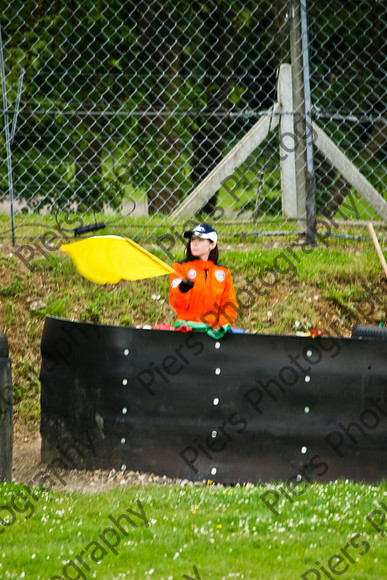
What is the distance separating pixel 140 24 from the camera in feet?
37.9

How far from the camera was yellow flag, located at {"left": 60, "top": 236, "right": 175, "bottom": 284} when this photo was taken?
659cm

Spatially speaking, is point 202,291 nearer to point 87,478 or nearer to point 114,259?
point 114,259

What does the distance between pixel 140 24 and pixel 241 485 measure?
731 cm

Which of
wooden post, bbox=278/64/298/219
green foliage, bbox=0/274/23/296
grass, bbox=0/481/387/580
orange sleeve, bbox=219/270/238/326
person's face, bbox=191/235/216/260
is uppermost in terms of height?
wooden post, bbox=278/64/298/219

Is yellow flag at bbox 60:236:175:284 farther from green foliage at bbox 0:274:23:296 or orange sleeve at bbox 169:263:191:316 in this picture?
green foliage at bbox 0:274:23:296

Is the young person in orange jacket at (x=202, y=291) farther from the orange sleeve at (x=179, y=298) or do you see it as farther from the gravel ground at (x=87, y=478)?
the gravel ground at (x=87, y=478)

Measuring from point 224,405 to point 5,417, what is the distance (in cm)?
144

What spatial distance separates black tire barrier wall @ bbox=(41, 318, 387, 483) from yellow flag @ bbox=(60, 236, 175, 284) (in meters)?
0.50

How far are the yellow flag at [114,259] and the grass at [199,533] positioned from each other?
1613 millimetres

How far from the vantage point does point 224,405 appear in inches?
237

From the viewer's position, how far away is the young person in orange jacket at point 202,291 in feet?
22.1

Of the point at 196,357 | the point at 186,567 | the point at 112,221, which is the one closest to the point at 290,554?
the point at 186,567

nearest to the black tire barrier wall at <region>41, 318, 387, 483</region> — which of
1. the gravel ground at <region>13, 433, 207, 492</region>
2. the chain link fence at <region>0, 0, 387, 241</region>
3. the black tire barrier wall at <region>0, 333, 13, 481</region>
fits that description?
the gravel ground at <region>13, 433, 207, 492</region>

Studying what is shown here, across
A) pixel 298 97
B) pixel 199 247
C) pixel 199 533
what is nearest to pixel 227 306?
pixel 199 247
